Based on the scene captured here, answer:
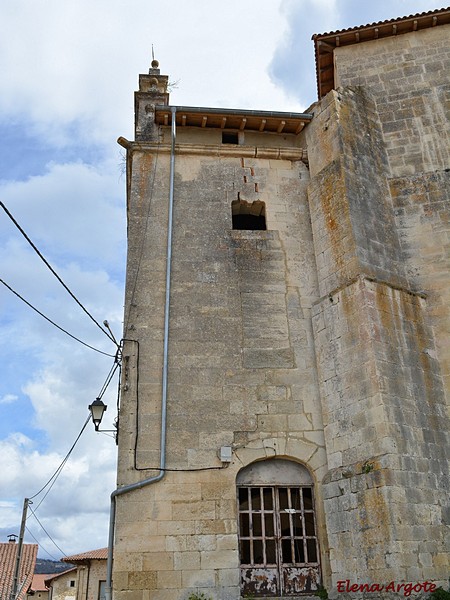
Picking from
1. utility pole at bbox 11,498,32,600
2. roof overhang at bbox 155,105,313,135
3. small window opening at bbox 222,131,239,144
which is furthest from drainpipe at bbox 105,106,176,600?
utility pole at bbox 11,498,32,600

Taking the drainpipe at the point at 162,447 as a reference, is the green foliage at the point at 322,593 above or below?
below

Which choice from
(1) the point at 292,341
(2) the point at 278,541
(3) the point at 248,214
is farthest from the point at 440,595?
(3) the point at 248,214

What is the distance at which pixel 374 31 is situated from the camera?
470 inches

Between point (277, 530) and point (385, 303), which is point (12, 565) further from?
point (385, 303)

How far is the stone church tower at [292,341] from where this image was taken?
762 centimetres

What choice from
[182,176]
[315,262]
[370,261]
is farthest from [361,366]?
[182,176]

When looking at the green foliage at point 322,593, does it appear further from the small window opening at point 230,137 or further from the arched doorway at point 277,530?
the small window opening at point 230,137

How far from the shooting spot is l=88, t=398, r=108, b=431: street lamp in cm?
888

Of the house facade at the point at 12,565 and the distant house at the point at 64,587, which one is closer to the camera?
the house facade at the point at 12,565

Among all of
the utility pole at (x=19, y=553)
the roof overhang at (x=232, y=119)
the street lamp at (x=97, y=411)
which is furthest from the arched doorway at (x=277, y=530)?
the utility pole at (x=19, y=553)

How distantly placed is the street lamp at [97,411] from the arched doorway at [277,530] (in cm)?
234

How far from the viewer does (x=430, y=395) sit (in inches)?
329

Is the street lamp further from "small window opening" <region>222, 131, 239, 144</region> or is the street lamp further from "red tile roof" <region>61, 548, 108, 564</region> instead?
"red tile roof" <region>61, 548, 108, 564</region>

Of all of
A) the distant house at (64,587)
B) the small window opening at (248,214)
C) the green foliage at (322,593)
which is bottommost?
the green foliage at (322,593)
